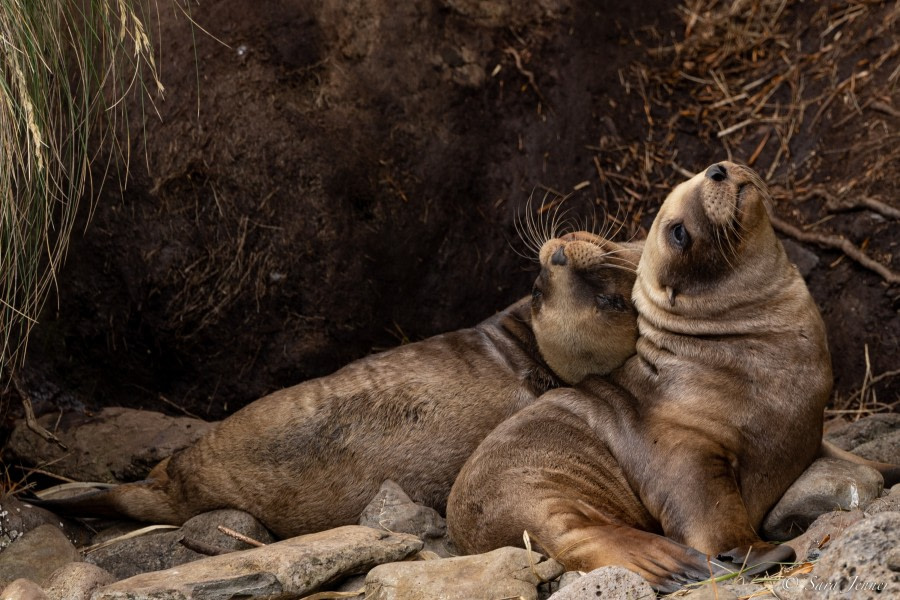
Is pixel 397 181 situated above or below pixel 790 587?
above

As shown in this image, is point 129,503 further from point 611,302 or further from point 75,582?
point 611,302

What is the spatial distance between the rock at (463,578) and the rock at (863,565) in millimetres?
1128

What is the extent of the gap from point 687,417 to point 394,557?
56.9 inches

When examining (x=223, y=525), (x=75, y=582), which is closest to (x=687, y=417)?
(x=223, y=525)

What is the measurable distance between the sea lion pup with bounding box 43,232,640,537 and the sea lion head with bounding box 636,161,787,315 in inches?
14.7

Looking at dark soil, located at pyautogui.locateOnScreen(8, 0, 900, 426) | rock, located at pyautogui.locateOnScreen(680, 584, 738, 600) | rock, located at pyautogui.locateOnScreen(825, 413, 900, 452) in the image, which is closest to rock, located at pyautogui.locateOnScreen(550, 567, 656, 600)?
rock, located at pyautogui.locateOnScreen(680, 584, 738, 600)

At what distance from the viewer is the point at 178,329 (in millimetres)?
6562

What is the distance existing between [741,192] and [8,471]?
4333 mm

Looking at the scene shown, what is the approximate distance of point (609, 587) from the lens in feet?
10.7

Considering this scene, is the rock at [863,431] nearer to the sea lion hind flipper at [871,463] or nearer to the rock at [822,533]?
the sea lion hind flipper at [871,463]

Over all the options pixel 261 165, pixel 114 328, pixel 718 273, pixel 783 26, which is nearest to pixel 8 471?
pixel 114 328

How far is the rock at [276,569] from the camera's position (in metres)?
3.62

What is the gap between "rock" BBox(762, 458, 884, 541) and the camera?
4.39 meters

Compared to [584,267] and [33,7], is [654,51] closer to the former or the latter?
[584,267]
